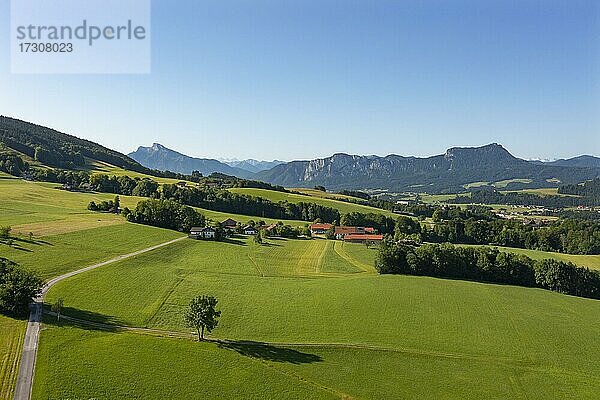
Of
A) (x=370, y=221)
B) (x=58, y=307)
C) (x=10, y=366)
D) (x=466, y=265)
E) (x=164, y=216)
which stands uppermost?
Result: (x=164, y=216)

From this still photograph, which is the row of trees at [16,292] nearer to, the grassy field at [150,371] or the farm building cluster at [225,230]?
the grassy field at [150,371]

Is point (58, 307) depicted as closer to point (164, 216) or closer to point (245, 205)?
point (164, 216)

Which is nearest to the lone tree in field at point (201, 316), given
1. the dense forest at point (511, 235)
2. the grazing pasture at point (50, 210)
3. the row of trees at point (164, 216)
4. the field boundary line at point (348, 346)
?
the field boundary line at point (348, 346)

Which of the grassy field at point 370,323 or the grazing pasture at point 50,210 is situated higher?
the grazing pasture at point 50,210

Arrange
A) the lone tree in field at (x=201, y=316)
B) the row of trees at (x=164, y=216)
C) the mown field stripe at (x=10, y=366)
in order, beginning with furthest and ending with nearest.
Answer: the row of trees at (x=164, y=216)
the lone tree in field at (x=201, y=316)
the mown field stripe at (x=10, y=366)

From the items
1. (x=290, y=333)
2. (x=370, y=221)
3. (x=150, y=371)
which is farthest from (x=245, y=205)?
(x=150, y=371)

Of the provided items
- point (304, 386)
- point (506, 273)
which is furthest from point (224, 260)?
point (506, 273)
